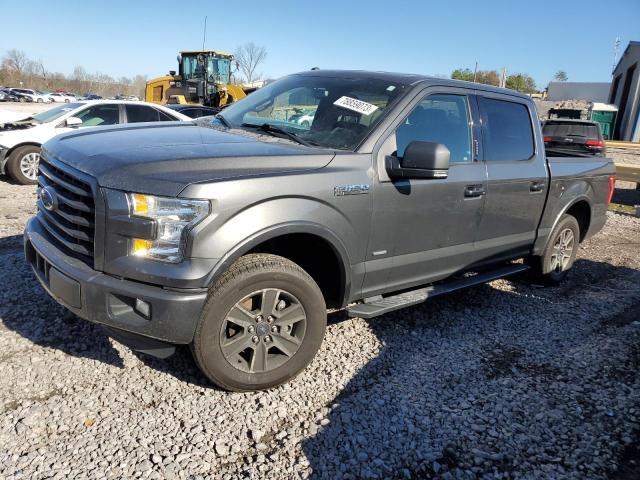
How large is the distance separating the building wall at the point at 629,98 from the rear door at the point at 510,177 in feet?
96.3

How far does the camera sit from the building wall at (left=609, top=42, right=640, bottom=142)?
2883 centimetres

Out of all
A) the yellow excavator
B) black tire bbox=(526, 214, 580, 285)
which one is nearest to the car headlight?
black tire bbox=(526, 214, 580, 285)

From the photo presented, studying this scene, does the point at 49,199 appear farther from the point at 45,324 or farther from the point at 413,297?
the point at 413,297

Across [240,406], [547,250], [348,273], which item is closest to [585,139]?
[547,250]

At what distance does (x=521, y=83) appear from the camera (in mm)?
75438

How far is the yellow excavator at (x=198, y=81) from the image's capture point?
60.4 ft

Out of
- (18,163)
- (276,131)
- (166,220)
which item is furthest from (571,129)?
(166,220)

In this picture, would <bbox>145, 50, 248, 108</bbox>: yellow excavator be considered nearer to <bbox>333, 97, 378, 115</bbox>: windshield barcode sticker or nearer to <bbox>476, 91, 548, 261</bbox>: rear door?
<bbox>476, 91, 548, 261</bbox>: rear door

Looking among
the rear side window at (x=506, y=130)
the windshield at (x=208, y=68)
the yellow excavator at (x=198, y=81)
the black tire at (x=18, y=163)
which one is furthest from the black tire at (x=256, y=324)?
the windshield at (x=208, y=68)

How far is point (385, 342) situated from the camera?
12.7 feet

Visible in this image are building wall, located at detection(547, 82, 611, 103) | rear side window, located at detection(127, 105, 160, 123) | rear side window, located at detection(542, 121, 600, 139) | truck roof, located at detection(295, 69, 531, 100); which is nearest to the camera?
truck roof, located at detection(295, 69, 531, 100)

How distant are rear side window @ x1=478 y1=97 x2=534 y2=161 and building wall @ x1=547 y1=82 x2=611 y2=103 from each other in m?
52.0

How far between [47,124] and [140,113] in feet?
5.17

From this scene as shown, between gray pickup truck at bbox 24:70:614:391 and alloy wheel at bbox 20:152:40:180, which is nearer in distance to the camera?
gray pickup truck at bbox 24:70:614:391
